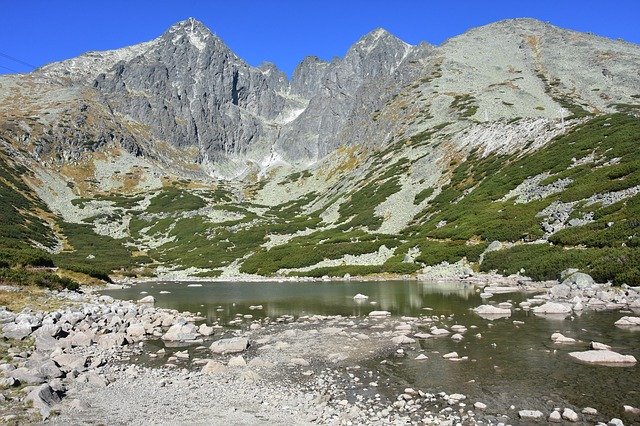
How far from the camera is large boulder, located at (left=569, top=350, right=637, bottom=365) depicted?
15.7 meters

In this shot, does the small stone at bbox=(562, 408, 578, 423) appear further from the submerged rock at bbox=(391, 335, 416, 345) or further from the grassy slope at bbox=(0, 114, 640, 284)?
the grassy slope at bbox=(0, 114, 640, 284)

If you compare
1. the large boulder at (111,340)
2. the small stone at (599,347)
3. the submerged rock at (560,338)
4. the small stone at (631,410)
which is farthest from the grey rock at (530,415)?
the large boulder at (111,340)

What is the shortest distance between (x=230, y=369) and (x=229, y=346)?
362cm

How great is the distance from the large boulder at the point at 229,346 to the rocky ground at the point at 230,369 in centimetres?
5

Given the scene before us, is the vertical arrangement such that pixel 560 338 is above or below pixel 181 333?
above

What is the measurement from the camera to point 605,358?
1597 cm

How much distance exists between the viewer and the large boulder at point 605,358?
51.5 feet

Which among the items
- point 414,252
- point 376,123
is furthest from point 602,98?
point 414,252

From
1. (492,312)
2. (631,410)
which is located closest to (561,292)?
(492,312)

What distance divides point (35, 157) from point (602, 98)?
672ft

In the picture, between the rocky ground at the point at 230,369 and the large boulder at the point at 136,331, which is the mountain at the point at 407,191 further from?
the large boulder at the point at 136,331

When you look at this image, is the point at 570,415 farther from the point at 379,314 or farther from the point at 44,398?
the point at 379,314

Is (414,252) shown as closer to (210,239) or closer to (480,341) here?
(480,341)

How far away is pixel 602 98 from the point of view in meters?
149
